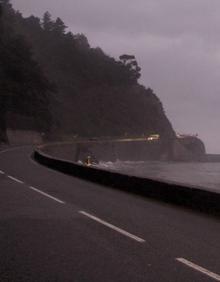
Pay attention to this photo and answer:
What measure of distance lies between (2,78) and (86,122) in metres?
61.7

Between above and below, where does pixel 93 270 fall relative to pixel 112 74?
below

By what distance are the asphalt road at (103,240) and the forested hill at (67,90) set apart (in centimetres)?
7240

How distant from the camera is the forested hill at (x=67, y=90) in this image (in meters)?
90.9

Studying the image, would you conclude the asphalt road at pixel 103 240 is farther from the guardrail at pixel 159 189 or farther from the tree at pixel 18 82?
the tree at pixel 18 82

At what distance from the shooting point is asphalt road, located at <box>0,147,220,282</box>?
7.86 meters

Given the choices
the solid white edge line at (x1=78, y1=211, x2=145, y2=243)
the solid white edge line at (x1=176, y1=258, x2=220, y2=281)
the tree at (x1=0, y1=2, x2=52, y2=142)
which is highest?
the tree at (x1=0, y1=2, x2=52, y2=142)

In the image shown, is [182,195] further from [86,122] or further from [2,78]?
[86,122]

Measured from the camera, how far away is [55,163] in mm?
32188

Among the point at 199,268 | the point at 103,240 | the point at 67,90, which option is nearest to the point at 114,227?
the point at 103,240

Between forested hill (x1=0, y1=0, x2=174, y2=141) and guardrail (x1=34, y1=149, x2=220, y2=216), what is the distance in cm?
6370

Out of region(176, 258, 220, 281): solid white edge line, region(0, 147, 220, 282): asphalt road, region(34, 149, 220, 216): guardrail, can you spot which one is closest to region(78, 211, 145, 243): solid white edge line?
region(0, 147, 220, 282): asphalt road

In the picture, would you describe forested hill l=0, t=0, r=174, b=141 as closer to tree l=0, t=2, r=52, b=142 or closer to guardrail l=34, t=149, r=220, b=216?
tree l=0, t=2, r=52, b=142

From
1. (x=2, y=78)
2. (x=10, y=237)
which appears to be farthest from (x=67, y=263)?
(x=2, y=78)

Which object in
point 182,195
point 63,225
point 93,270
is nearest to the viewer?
point 93,270
